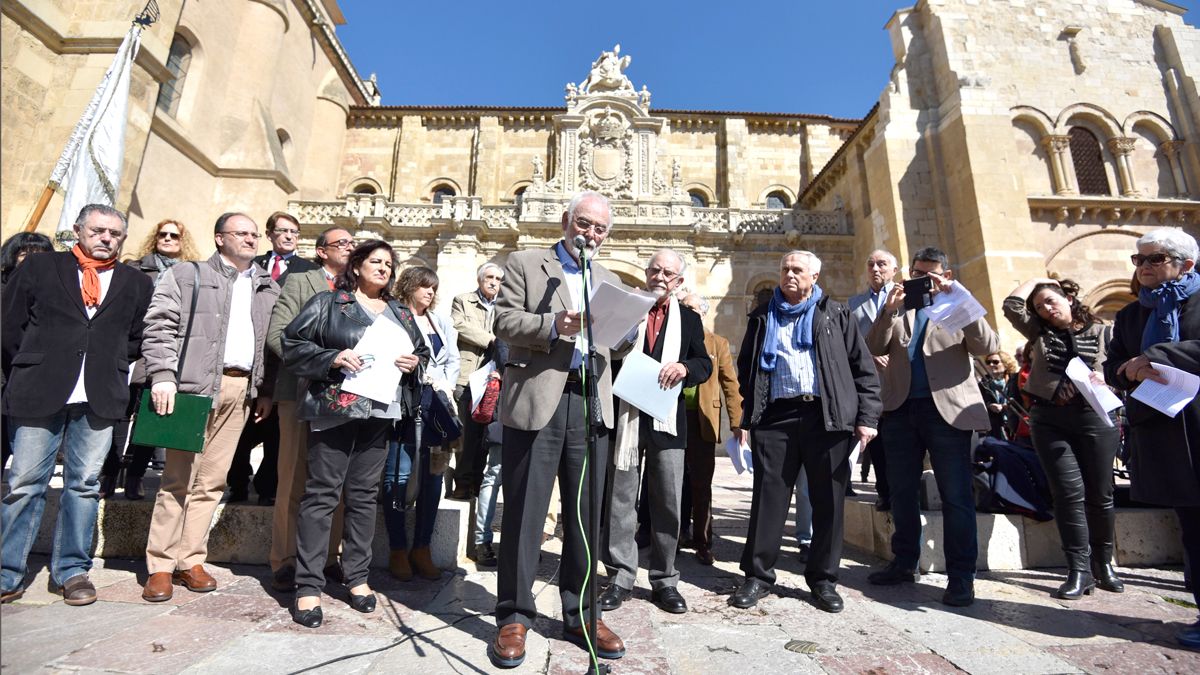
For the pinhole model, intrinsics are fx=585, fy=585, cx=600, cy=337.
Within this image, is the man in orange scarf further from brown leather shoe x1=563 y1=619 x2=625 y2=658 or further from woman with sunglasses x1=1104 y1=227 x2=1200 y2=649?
woman with sunglasses x1=1104 y1=227 x2=1200 y2=649

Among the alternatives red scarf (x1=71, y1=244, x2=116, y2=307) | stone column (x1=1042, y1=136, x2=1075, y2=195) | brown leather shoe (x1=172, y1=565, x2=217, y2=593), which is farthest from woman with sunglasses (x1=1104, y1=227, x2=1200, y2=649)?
stone column (x1=1042, y1=136, x2=1075, y2=195)

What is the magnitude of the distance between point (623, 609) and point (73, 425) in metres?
3.37

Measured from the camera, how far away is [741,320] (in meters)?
16.5

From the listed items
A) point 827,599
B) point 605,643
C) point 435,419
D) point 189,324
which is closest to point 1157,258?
point 827,599

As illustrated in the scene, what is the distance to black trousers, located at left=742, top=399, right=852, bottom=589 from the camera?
3.60 metres

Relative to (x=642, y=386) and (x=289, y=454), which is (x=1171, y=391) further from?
(x=289, y=454)

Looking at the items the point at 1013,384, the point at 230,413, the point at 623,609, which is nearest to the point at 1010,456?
the point at 1013,384

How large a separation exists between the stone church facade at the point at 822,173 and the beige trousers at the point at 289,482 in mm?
9846

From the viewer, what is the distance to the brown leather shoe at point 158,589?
324 centimetres

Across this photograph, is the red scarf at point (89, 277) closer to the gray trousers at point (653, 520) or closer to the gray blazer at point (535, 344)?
the gray blazer at point (535, 344)

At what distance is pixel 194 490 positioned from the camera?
143 inches

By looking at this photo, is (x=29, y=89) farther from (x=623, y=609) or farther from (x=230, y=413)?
(x=623, y=609)

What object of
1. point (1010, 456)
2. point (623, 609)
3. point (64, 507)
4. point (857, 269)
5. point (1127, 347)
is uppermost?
point (857, 269)

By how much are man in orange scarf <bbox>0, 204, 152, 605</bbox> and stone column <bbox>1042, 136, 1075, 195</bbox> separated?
18.0 meters
